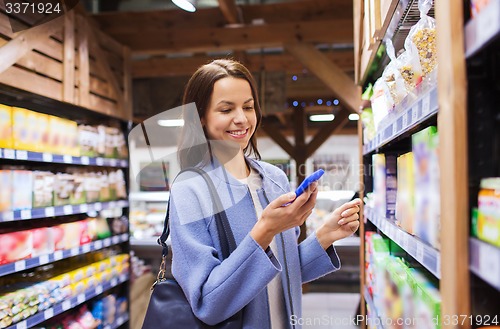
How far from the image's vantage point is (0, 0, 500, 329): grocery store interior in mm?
760

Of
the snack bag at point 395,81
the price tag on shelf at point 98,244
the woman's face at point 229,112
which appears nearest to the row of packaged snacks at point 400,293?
the snack bag at point 395,81

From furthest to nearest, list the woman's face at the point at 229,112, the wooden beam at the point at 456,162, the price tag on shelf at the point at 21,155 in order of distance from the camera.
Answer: the price tag on shelf at the point at 21,155 → the woman's face at the point at 229,112 → the wooden beam at the point at 456,162

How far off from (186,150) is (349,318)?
1895 mm

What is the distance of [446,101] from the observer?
0.75m

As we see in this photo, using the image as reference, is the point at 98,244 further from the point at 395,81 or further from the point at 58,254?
the point at 395,81

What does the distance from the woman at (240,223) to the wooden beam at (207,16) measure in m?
2.56

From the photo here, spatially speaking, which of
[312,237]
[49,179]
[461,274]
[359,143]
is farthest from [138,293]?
[461,274]

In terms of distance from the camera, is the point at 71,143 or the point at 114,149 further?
the point at 114,149

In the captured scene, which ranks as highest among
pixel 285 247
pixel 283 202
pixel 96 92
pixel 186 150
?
pixel 96 92

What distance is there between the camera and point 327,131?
10.0ft

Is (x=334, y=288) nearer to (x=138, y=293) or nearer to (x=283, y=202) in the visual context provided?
(x=138, y=293)

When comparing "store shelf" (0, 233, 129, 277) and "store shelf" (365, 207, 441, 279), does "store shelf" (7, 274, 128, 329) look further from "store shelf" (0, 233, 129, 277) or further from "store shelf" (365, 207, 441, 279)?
"store shelf" (365, 207, 441, 279)

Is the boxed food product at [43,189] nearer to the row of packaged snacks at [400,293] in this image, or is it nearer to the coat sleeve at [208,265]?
the coat sleeve at [208,265]

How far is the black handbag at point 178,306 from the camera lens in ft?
3.79
